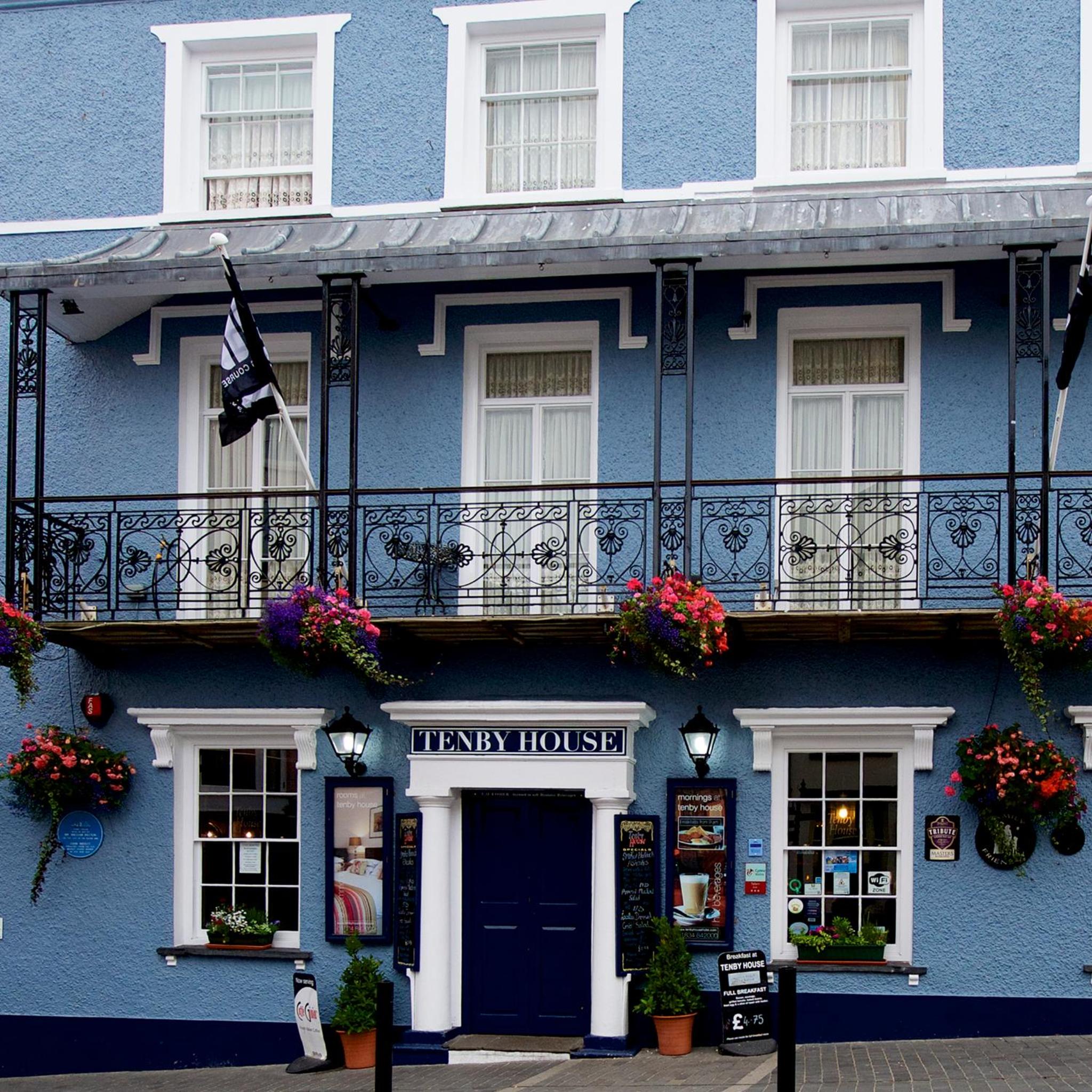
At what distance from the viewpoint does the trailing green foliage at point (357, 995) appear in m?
13.9

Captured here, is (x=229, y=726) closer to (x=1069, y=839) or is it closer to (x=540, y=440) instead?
(x=540, y=440)

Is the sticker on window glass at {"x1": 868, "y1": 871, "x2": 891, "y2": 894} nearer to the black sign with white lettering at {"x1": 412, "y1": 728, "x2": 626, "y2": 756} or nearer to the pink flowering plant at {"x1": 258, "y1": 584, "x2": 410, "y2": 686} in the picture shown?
the black sign with white lettering at {"x1": 412, "y1": 728, "x2": 626, "y2": 756}

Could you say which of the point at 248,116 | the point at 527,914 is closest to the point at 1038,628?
the point at 527,914

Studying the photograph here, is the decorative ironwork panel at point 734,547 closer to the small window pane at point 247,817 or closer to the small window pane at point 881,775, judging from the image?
the small window pane at point 881,775

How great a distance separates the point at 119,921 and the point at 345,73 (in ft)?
24.7

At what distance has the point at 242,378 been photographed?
13812 mm

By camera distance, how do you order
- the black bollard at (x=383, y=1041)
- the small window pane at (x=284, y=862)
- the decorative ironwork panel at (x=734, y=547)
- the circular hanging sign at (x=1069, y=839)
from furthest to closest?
1. the small window pane at (x=284, y=862)
2. the decorative ironwork panel at (x=734, y=547)
3. the circular hanging sign at (x=1069, y=839)
4. the black bollard at (x=383, y=1041)

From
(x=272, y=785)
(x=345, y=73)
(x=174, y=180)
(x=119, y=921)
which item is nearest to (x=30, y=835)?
(x=119, y=921)

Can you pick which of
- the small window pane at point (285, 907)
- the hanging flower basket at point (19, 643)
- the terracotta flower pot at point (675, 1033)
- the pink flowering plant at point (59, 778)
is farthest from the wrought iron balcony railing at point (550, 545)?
the terracotta flower pot at point (675, 1033)

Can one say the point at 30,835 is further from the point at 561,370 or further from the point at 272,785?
the point at 561,370

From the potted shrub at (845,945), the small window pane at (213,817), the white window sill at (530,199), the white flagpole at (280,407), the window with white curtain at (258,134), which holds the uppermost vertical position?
the window with white curtain at (258,134)

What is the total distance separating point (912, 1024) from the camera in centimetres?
1370

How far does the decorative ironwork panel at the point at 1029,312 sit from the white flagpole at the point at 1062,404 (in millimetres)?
348

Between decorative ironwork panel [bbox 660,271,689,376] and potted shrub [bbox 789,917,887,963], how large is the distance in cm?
446
